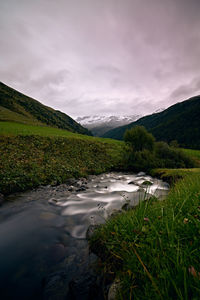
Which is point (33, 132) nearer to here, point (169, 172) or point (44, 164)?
point (44, 164)

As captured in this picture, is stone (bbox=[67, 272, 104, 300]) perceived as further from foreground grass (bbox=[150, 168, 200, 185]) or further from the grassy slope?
foreground grass (bbox=[150, 168, 200, 185])

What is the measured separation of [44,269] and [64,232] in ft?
Answer: 5.90

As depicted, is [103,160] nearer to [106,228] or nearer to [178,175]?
[178,175]

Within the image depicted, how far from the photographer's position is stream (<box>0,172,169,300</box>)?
9.64 feet

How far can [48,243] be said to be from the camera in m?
4.46

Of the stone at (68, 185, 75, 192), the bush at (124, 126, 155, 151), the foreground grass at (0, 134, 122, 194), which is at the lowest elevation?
the stone at (68, 185, 75, 192)

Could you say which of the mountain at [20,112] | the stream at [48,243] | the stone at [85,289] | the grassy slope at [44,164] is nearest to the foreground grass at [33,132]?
the grassy slope at [44,164]

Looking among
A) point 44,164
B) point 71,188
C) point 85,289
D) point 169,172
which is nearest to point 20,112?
point 44,164

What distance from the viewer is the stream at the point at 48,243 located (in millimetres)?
2939

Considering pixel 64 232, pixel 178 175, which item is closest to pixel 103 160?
pixel 178 175

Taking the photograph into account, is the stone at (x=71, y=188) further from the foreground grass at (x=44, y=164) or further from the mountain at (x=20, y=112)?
the mountain at (x=20, y=112)

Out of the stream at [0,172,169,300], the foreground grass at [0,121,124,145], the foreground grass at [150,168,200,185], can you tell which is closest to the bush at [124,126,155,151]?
the foreground grass at [150,168,200,185]

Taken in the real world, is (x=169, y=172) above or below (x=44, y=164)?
below

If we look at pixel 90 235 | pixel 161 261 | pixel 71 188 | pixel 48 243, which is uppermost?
pixel 161 261
